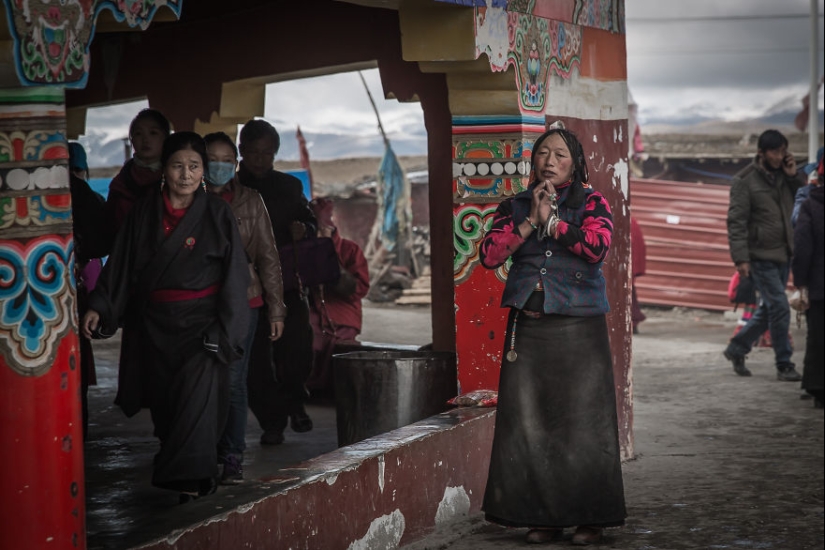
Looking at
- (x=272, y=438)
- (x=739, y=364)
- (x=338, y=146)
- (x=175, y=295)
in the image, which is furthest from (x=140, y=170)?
(x=338, y=146)

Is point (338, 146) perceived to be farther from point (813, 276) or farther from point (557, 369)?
point (557, 369)

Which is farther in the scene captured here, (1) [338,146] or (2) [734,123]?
(1) [338,146]

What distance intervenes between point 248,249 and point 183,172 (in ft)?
3.05

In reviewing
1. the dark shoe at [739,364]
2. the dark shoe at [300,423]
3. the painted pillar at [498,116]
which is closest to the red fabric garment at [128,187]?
the painted pillar at [498,116]

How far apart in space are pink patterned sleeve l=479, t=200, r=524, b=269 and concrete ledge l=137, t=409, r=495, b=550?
89 centimetres

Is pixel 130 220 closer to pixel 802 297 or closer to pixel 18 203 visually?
pixel 18 203

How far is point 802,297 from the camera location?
29.6 ft

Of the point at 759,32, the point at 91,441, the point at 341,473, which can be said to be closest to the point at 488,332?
the point at 341,473

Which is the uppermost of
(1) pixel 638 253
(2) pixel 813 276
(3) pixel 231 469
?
A: (2) pixel 813 276

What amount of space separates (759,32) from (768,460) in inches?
3778

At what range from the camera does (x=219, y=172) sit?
6145 millimetres

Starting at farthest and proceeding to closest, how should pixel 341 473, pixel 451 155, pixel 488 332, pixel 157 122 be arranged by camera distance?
pixel 451 155, pixel 488 332, pixel 157 122, pixel 341 473

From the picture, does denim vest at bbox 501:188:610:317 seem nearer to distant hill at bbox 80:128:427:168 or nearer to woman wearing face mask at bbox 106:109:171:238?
woman wearing face mask at bbox 106:109:171:238

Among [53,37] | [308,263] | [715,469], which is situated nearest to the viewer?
[53,37]
